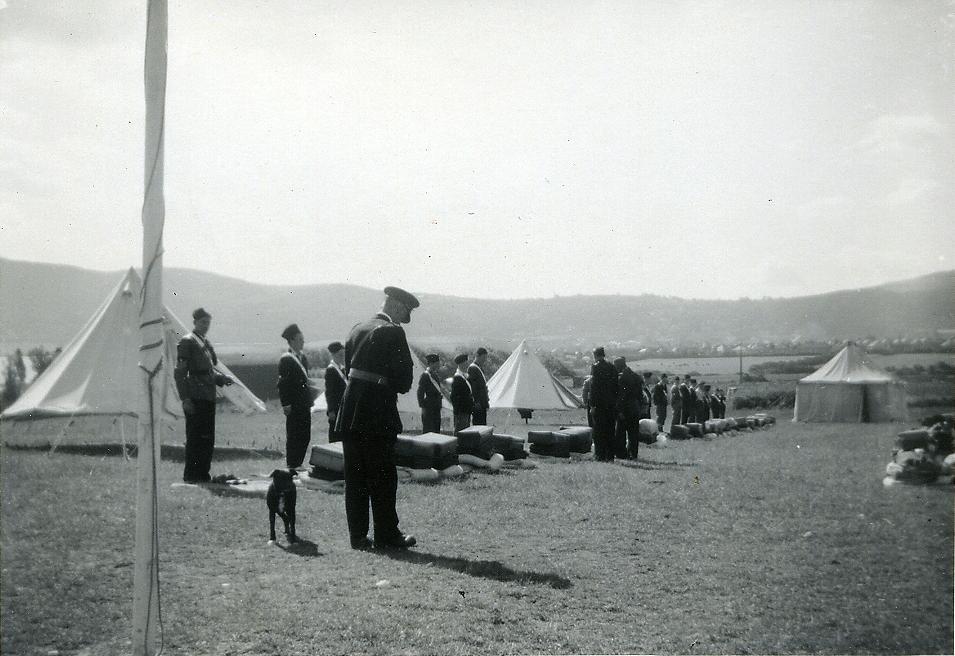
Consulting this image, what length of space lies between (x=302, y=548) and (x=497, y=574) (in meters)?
1.43

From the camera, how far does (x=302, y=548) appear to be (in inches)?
199

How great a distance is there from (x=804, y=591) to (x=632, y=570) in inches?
38.7

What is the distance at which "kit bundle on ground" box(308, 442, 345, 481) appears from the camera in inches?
299

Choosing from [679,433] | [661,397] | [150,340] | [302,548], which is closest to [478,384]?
[679,433]

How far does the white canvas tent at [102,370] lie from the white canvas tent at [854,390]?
796 centimetres

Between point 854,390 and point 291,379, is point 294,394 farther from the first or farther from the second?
point 854,390

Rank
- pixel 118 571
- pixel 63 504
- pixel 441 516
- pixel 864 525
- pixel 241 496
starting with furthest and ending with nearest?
pixel 241 496
pixel 441 516
pixel 864 525
pixel 63 504
pixel 118 571

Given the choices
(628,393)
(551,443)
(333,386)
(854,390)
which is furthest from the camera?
(628,393)

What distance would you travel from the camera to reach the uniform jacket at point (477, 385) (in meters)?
12.6

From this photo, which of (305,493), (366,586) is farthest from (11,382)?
(366,586)

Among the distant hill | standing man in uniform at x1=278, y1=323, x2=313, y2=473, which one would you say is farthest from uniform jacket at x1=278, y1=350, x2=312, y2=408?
the distant hill

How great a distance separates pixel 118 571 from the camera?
158 inches

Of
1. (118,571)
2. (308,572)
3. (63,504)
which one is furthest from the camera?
(63,504)

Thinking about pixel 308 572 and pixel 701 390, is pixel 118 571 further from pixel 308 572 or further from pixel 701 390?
pixel 701 390
